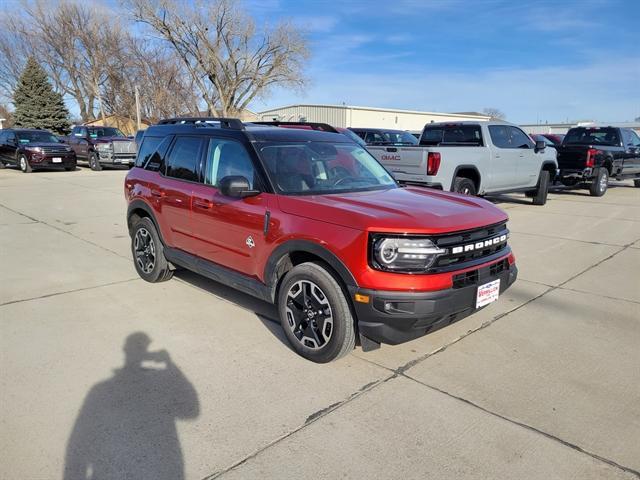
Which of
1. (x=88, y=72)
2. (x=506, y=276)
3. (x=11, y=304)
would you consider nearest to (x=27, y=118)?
(x=88, y=72)

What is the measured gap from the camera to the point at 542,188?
11.8 metres

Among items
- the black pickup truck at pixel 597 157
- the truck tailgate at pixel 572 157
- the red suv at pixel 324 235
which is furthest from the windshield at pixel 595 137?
the red suv at pixel 324 235

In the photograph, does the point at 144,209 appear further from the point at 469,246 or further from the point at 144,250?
the point at 469,246

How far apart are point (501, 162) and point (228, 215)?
25.9 feet

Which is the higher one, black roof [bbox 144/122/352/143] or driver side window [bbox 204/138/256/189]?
black roof [bbox 144/122/352/143]

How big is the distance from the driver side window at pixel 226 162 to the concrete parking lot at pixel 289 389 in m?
1.31

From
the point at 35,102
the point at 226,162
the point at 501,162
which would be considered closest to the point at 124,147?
the point at 501,162

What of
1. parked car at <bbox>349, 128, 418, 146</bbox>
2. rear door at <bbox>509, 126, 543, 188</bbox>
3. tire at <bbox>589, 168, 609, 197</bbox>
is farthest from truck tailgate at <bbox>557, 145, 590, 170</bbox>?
parked car at <bbox>349, 128, 418, 146</bbox>

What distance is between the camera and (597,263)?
6.53m

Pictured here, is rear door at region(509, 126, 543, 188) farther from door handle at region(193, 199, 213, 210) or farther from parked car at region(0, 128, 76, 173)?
parked car at region(0, 128, 76, 173)

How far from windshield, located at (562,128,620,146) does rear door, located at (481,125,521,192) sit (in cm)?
563

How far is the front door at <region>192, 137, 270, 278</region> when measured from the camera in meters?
3.94

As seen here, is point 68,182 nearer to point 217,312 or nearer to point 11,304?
point 11,304

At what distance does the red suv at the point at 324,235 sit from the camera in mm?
3180
